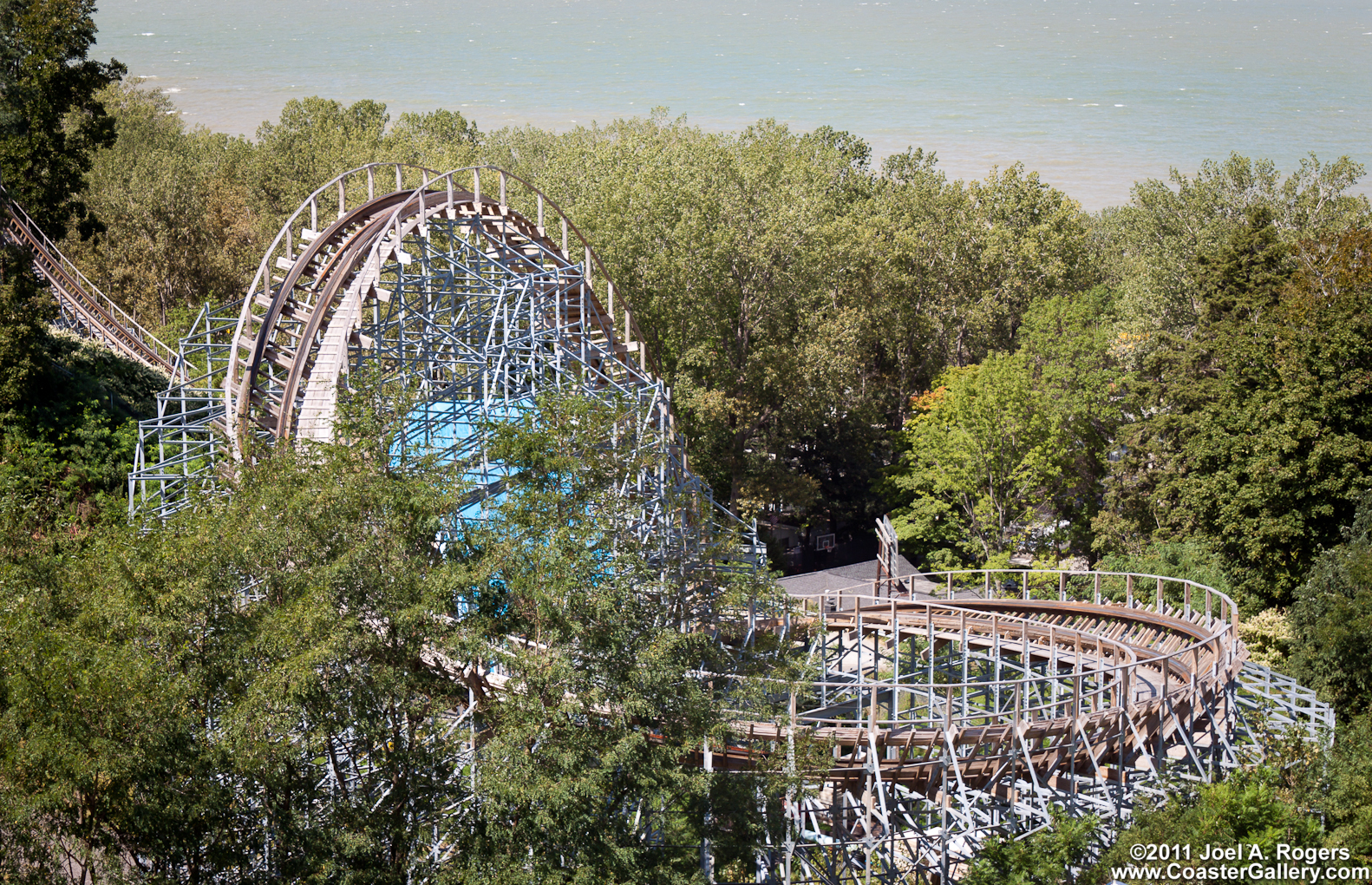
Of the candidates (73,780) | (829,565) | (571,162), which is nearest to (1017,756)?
(73,780)

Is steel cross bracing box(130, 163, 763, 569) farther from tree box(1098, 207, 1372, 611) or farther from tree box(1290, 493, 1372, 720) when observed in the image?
tree box(1098, 207, 1372, 611)

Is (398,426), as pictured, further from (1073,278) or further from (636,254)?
(1073,278)

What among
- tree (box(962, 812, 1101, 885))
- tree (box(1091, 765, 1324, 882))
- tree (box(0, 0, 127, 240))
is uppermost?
tree (box(0, 0, 127, 240))

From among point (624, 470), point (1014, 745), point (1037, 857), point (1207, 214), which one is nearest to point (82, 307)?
point (624, 470)

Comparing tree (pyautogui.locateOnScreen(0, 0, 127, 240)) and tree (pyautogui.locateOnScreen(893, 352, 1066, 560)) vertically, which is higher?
tree (pyautogui.locateOnScreen(0, 0, 127, 240))

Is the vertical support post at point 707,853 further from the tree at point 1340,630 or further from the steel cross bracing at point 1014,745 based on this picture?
the tree at point 1340,630

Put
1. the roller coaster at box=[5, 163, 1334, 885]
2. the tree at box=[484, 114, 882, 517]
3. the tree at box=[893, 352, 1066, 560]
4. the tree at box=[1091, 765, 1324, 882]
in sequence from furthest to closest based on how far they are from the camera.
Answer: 1. the tree at box=[484, 114, 882, 517]
2. the tree at box=[893, 352, 1066, 560]
3. the roller coaster at box=[5, 163, 1334, 885]
4. the tree at box=[1091, 765, 1324, 882]

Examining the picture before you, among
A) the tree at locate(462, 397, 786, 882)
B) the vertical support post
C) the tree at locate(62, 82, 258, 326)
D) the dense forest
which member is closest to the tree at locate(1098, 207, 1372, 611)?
the dense forest
